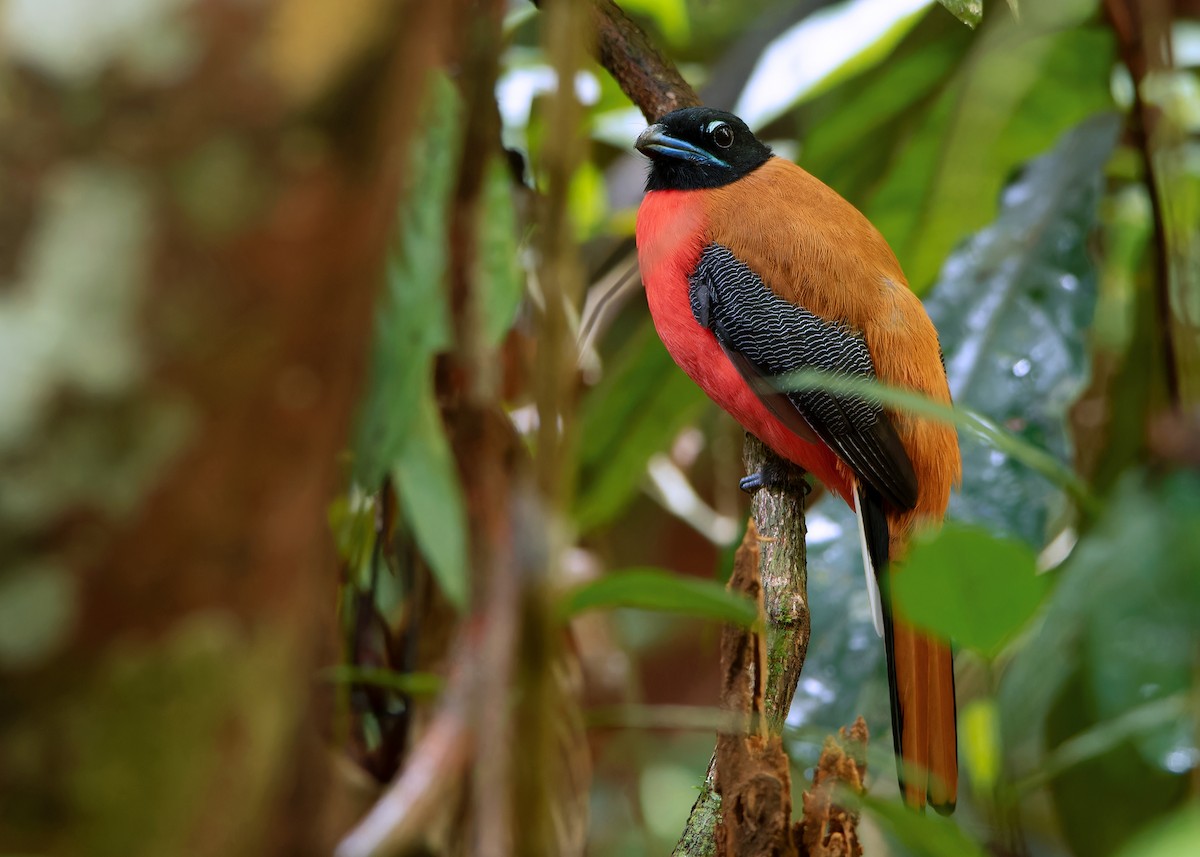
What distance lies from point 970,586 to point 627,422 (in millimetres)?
1337

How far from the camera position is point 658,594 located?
0.96 meters

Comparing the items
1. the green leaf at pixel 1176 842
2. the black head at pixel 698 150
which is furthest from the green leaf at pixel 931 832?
the black head at pixel 698 150

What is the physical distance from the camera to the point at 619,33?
76.7 inches

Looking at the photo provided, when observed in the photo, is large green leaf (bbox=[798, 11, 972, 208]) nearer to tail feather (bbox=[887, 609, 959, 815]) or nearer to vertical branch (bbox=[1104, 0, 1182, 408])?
vertical branch (bbox=[1104, 0, 1182, 408])

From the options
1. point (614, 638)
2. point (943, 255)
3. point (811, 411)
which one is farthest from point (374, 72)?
point (614, 638)

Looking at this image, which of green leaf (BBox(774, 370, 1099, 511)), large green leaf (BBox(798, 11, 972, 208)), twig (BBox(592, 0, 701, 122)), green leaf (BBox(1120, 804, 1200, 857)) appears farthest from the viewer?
large green leaf (BBox(798, 11, 972, 208))

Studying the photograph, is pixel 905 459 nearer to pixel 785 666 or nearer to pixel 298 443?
pixel 785 666

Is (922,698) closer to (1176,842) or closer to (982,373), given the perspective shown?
(982,373)

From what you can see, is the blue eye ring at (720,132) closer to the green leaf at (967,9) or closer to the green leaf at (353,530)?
the green leaf at (967,9)

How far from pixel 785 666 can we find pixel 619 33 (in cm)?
106

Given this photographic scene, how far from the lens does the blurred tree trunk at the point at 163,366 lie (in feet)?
1.84

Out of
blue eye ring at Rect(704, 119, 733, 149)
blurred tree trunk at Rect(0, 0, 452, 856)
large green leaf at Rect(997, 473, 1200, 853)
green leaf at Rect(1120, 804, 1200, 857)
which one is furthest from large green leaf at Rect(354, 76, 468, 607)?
blue eye ring at Rect(704, 119, 733, 149)

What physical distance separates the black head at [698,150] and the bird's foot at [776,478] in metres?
0.62

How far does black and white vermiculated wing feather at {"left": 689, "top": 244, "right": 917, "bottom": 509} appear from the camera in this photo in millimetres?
2145
